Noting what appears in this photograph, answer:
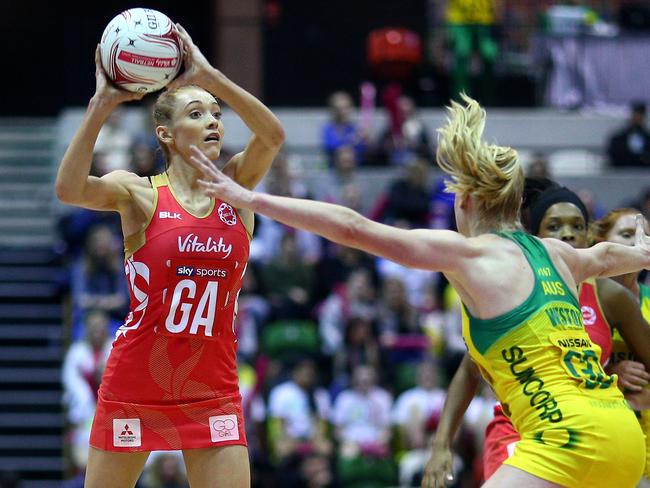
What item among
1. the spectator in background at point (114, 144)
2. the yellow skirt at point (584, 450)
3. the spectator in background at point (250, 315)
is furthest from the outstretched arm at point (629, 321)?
the spectator in background at point (114, 144)

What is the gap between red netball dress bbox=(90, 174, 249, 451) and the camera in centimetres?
529

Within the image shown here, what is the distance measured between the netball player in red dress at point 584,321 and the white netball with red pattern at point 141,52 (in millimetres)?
1933

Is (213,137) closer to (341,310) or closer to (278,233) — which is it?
(341,310)

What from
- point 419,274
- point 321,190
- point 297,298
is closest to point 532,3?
point 321,190

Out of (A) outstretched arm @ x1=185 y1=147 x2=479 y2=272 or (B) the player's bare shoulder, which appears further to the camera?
(B) the player's bare shoulder

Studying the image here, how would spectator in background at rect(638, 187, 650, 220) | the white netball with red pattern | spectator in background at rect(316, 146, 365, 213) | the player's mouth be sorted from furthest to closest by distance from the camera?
1. spectator in background at rect(316, 146, 365, 213)
2. spectator in background at rect(638, 187, 650, 220)
3. the player's mouth
4. the white netball with red pattern

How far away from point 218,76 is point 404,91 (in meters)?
11.4

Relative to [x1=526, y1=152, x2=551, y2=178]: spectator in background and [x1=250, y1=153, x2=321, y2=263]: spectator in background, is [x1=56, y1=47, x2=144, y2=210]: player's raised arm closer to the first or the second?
[x1=250, y1=153, x2=321, y2=263]: spectator in background

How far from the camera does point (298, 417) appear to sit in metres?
11.3

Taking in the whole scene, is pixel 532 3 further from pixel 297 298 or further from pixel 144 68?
pixel 144 68

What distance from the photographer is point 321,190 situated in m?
14.4

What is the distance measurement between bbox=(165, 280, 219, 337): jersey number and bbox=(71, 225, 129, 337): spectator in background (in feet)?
22.5

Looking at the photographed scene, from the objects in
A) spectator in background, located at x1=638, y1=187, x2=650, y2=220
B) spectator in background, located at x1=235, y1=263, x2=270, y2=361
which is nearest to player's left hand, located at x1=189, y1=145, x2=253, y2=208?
spectator in background, located at x1=235, y1=263, x2=270, y2=361

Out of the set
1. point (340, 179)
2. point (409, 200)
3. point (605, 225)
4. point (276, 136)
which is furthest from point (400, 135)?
point (276, 136)
